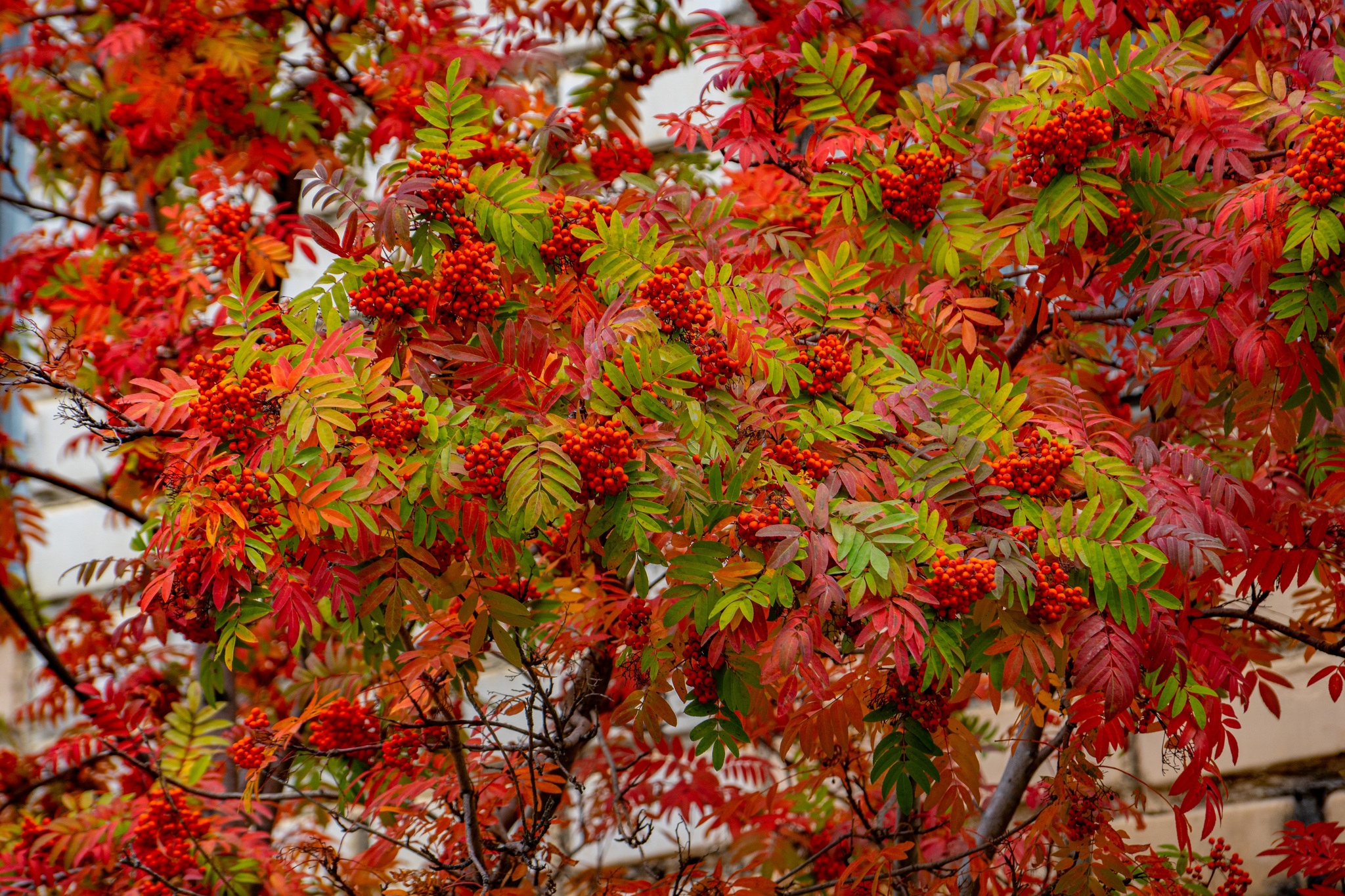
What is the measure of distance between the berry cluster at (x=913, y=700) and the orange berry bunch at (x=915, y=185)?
1075 mm

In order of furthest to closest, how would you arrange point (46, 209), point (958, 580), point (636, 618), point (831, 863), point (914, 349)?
1. point (46, 209)
2. point (831, 863)
3. point (914, 349)
4. point (636, 618)
5. point (958, 580)

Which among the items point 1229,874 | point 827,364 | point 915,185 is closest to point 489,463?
point 827,364

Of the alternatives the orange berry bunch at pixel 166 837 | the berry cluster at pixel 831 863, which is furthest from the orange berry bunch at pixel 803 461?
the orange berry bunch at pixel 166 837

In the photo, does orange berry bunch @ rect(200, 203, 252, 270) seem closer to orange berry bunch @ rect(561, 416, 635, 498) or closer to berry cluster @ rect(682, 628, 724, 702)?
orange berry bunch @ rect(561, 416, 635, 498)

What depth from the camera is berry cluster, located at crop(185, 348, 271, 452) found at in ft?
7.60

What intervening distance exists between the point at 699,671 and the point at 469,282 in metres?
0.92

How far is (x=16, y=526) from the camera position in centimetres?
466

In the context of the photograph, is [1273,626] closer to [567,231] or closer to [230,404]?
[567,231]

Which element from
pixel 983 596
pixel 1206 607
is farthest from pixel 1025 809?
pixel 983 596

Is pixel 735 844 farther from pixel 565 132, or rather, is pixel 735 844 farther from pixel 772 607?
pixel 565 132

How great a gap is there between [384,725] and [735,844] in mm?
1218

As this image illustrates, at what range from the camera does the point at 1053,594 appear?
2.23 meters

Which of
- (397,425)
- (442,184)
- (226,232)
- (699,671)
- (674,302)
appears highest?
(226,232)

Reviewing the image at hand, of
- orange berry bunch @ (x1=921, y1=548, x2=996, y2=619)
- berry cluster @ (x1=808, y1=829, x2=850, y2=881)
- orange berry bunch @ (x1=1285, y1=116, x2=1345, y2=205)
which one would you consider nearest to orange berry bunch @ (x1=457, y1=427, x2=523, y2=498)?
orange berry bunch @ (x1=921, y1=548, x2=996, y2=619)
